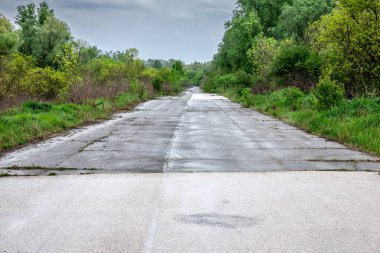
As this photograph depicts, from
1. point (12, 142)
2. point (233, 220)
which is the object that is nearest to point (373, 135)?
point (233, 220)

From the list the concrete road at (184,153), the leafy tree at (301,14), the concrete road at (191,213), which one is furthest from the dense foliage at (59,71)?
the leafy tree at (301,14)

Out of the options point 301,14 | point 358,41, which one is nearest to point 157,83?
point 301,14

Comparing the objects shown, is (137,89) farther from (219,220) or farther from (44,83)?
(219,220)

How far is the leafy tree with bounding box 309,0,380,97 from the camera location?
1778cm

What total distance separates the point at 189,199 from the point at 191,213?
0.70 m

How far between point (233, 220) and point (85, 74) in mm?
23107

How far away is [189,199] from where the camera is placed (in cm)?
634

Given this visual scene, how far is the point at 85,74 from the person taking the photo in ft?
87.9

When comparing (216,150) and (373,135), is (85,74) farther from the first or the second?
(373,135)

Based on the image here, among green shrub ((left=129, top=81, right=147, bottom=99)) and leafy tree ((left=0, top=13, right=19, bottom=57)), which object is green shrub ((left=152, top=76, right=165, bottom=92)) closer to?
green shrub ((left=129, top=81, right=147, bottom=99))

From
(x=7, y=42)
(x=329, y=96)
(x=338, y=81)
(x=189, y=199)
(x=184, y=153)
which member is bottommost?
(x=184, y=153)

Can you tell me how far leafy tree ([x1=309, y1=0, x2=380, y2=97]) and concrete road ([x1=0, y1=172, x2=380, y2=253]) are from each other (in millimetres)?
11563

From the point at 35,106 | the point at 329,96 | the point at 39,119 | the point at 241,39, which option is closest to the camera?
the point at 39,119

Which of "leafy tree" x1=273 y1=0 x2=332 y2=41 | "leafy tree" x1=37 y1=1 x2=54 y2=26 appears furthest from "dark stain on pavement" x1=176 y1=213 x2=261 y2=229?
"leafy tree" x1=37 y1=1 x2=54 y2=26
